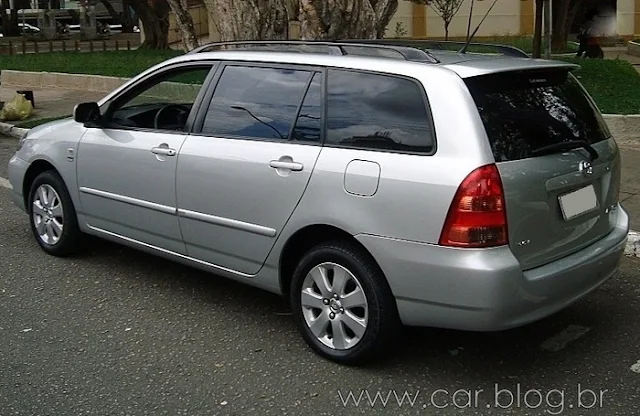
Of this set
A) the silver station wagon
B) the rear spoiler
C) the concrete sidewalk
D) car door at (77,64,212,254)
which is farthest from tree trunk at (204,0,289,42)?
the rear spoiler

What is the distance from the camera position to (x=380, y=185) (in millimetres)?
3949

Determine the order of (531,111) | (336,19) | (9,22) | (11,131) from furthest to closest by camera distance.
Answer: (9,22)
(11,131)
(336,19)
(531,111)

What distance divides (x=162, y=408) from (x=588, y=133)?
8.69 ft

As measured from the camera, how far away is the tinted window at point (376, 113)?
3992mm

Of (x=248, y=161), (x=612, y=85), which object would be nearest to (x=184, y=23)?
(x=612, y=85)

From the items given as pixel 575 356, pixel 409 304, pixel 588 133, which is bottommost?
pixel 575 356

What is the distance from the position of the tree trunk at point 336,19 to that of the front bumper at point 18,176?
13.2ft

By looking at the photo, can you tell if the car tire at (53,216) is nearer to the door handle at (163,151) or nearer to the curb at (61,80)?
the door handle at (163,151)

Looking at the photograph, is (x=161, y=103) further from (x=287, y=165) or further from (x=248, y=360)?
(x=248, y=360)

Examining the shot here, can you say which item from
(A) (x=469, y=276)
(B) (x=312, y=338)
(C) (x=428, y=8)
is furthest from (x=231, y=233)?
(C) (x=428, y=8)

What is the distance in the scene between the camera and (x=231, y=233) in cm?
468

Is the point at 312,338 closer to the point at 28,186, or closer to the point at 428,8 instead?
the point at 28,186

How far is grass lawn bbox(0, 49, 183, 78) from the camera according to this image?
18109 mm

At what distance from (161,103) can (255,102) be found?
42.7 inches
